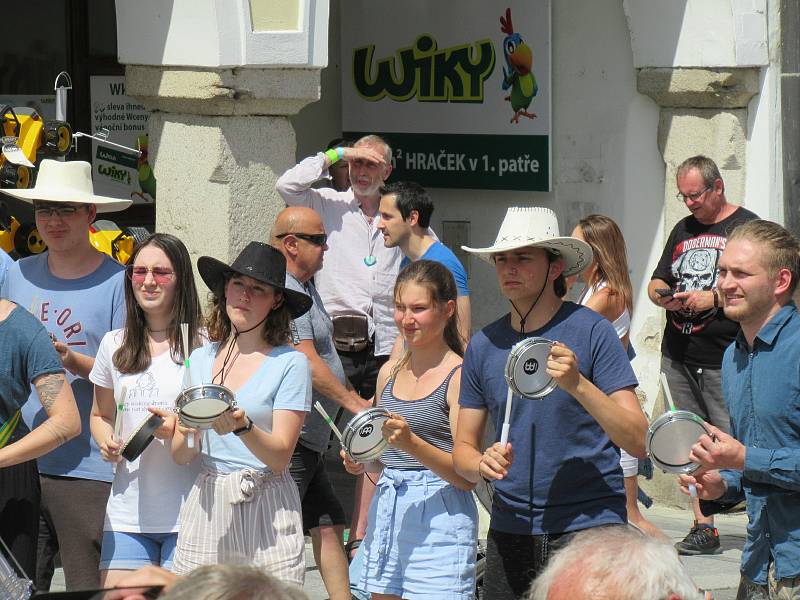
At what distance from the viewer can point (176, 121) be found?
6.93m

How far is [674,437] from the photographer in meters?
3.90

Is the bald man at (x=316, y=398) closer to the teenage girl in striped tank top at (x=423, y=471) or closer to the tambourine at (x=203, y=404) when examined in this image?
the teenage girl in striped tank top at (x=423, y=471)

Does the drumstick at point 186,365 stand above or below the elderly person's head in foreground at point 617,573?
above

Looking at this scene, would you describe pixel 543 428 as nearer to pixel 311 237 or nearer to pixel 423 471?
pixel 423 471

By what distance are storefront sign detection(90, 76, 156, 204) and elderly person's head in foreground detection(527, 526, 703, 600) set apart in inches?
258

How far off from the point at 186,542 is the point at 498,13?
5.78 meters

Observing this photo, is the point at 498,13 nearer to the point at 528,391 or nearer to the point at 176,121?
the point at 176,121

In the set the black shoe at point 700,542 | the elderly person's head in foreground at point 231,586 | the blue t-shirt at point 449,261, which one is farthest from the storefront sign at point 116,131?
the elderly person's head in foreground at point 231,586

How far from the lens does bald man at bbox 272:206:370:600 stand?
17.9 feet

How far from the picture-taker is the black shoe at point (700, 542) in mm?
7090

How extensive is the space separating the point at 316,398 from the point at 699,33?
380 cm

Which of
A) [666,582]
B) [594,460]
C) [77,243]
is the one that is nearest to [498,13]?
[77,243]

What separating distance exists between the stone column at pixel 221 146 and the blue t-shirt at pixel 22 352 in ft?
7.56

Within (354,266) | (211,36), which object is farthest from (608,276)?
(211,36)
